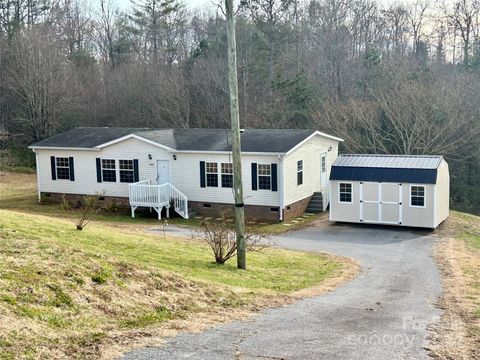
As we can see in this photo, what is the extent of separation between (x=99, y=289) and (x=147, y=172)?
715 inches

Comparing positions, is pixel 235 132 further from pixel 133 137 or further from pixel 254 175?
pixel 133 137

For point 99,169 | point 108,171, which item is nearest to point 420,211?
point 108,171

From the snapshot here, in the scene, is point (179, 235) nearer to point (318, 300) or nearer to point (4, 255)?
point (318, 300)

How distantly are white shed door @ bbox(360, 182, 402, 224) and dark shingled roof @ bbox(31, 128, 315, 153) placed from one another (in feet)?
12.1

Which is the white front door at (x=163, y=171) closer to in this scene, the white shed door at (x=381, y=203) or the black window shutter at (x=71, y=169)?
the black window shutter at (x=71, y=169)

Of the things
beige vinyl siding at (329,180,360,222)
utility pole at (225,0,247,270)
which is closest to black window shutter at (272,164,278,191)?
beige vinyl siding at (329,180,360,222)

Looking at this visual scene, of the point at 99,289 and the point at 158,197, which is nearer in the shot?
the point at 99,289

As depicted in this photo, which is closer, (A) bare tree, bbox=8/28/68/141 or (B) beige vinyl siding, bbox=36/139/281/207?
(B) beige vinyl siding, bbox=36/139/281/207

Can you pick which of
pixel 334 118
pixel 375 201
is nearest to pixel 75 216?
pixel 375 201

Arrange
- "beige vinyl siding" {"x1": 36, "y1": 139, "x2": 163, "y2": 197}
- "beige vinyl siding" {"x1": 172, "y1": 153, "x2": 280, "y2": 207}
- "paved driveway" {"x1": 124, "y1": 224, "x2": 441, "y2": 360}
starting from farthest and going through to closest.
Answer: "beige vinyl siding" {"x1": 36, "y1": 139, "x2": 163, "y2": 197}, "beige vinyl siding" {"x1": 172, "y1": 153, "x2": 280, "y2": 207}, "paved driveway" {"x1": 124, "y1": 224, "x2": 441, "y2": 360}

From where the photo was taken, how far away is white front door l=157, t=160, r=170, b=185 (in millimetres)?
27719

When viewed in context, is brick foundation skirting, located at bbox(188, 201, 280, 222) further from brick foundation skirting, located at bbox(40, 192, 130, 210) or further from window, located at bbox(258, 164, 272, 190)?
brick foundation skirting, located at bbox(40, 192, 130, 210)

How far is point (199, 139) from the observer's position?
28.5 metres

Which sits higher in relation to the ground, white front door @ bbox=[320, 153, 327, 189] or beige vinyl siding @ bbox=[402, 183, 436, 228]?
white front door @ bbox=[320, 153, 327, 189]
